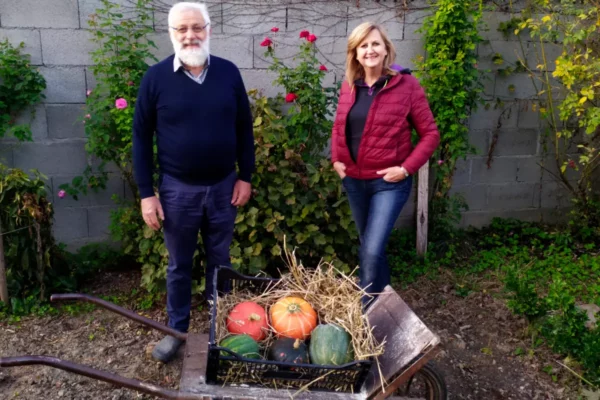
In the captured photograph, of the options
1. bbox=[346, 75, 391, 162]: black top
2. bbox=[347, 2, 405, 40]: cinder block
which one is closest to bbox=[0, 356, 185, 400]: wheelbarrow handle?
bbox=[346, 75, 391, 162]: black top

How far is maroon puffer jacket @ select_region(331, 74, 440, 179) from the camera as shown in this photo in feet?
9.71

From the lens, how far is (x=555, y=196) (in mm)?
5457

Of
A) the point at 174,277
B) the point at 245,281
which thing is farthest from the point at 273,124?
the point at 245,281

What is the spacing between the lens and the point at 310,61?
4.33 metres

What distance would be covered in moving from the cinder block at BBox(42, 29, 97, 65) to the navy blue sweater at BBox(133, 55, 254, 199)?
5.01 feet

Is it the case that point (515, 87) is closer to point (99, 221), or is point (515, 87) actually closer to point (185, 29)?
point (185, 29)

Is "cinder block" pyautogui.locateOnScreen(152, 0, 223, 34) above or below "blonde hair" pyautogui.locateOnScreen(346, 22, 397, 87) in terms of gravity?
above

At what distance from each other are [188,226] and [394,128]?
1180 millimetres

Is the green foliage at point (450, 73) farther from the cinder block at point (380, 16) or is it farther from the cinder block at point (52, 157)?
the cinder block at point (52, 157)

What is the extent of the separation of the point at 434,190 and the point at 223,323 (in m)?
3.11

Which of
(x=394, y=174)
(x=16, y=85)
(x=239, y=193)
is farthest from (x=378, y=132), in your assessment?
(x=16, y=85)

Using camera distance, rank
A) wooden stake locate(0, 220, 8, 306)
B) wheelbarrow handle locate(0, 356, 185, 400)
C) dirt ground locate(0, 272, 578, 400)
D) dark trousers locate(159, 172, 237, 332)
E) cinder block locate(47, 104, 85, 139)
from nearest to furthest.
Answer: wheelbarrow handle locate(0, 356, 185, 400) < dark trousers locate(159, 172, 237, 332) < dirt ground locate(0, 272, 578, 400) < wooden stake locate(0, 220, 8, 306) < cinder block locate(47, 104, 85, 139)

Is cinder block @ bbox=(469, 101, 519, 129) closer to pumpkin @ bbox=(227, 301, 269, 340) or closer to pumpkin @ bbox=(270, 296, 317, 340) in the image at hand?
pumpkin @ bbox=(270, 296, 317, 340)

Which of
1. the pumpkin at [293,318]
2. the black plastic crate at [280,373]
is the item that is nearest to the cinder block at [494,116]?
the pumpkin at [293,318]
